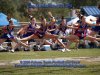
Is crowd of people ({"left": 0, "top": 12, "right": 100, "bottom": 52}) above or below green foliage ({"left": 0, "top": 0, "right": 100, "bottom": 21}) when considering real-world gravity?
above

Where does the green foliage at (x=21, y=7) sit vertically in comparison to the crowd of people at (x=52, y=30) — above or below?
below

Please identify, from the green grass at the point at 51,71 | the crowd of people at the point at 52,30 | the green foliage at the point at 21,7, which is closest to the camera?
the green grass at the point at 51,71

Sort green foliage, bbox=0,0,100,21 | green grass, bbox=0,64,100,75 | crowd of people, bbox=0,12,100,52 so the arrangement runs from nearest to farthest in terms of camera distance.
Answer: green grass, bbox=0,64,100,75, crowd of people, bbox=0,12,100,52, green foliage, bbox=0,0,100,21

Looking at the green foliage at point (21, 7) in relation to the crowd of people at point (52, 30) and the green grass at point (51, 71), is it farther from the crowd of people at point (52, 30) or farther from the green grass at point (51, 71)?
the green grass at point (51, 71)

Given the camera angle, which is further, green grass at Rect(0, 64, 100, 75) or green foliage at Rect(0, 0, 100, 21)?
green foliage at Rect(0, 0, 100, 21)

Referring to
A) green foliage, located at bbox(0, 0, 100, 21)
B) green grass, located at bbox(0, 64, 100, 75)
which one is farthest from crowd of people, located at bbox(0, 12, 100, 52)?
green foliage, located at bbox(0, 0, 100, 21)

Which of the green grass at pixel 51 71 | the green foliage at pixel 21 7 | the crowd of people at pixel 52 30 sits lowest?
the green foliage at pixel 21 7

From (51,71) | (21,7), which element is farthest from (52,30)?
(21,7)

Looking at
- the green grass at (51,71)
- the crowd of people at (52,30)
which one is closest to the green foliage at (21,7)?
the crowd of people at (52,30)

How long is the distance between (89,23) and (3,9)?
33189 mm

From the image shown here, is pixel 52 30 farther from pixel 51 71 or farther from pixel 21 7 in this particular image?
pixel 21 7

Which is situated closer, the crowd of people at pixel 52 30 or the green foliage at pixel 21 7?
the crowd of people at pixel 52 30

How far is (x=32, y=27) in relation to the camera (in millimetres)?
17969

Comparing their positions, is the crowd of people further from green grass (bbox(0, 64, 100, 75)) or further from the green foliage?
the green foliage
